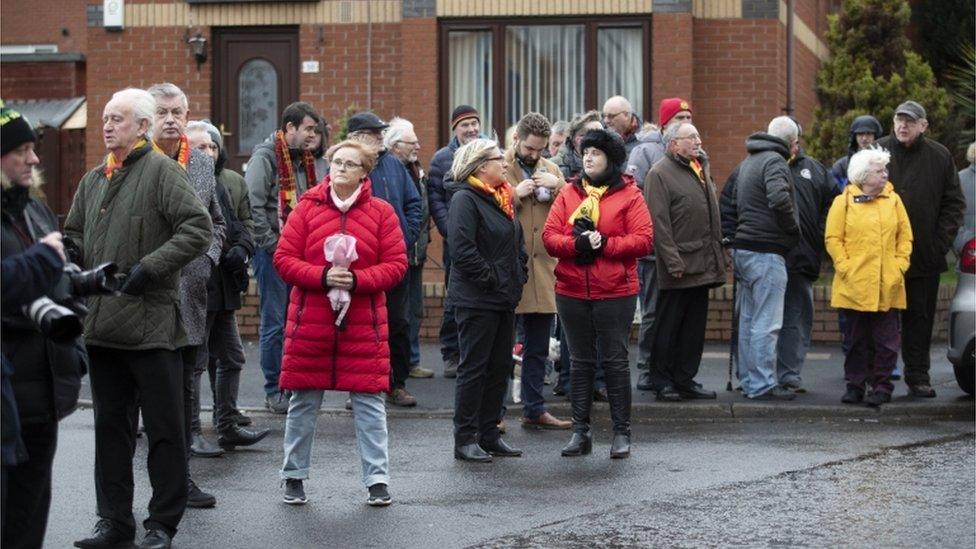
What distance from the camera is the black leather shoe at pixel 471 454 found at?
31.4ft

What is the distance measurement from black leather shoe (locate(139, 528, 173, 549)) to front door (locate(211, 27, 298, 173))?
44.7 feet

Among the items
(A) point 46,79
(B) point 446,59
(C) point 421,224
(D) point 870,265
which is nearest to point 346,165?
(C) point 421,224

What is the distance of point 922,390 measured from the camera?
1224 cm

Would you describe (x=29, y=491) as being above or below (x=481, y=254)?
below

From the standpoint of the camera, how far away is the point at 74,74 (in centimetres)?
2802

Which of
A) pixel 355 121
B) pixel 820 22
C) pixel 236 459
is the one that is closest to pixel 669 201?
pixel 355 121

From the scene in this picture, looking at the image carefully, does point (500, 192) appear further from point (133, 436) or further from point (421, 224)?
point (133, 436)

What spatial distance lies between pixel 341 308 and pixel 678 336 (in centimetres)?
436

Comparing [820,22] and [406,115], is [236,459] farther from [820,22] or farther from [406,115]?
[820,22]

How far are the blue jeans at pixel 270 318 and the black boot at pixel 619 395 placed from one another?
263 cm

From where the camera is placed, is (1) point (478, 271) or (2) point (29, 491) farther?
(1) point (478, 271)

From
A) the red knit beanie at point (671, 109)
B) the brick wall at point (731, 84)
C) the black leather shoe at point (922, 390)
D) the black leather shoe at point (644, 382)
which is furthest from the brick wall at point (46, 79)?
the black leather shoe at point (922, 390)

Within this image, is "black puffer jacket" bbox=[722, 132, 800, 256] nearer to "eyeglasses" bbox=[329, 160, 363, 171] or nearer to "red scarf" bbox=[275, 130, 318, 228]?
"red scarf" bbox=[275, 130, 318, 228]

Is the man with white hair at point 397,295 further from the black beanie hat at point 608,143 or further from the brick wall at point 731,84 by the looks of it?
the brick wall at point 731,84
